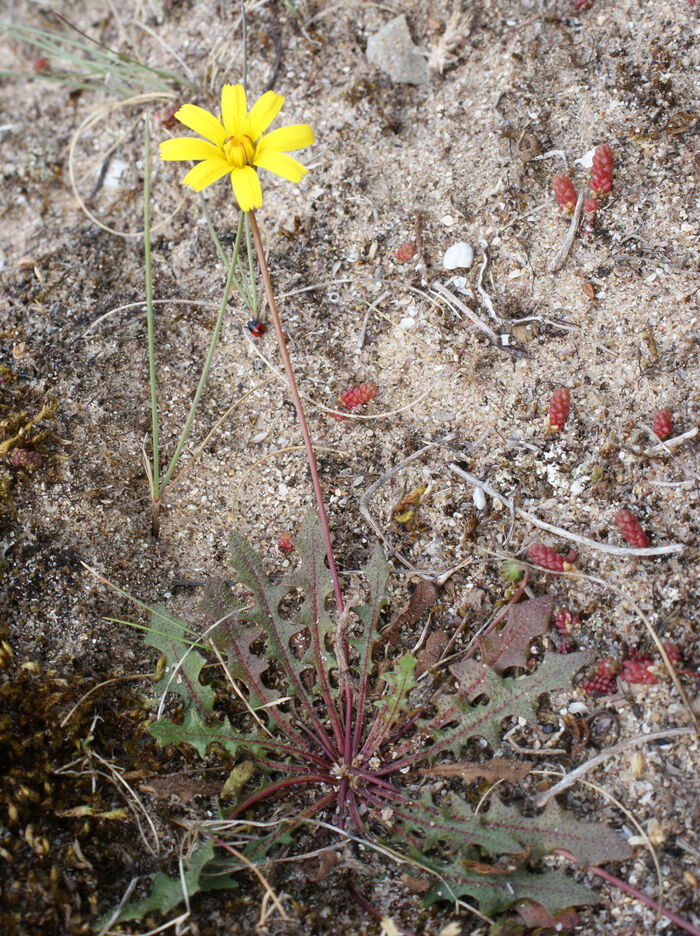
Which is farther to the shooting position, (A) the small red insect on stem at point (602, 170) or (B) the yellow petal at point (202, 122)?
(A) the small red insect on stem at point (602, 170)

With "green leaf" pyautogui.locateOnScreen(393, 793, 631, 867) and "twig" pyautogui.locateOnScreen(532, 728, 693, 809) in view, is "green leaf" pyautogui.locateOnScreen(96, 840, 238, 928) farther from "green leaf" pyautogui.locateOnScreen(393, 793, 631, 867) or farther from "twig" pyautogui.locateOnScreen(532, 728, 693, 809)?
"twig" pyautogui.locateOnScreen(532, 728, 693, 809)

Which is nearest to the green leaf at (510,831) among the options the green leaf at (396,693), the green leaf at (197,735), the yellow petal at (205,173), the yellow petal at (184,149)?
the green leaf at (396,693)

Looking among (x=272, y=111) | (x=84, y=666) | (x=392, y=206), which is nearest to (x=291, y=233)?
(x=392, y=206)

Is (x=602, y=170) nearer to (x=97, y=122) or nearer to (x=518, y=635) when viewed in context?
(x=518, y=635)

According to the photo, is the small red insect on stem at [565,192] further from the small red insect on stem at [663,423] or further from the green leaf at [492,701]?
the green leaf at [492,701]

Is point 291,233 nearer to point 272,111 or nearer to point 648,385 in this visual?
point 272,111

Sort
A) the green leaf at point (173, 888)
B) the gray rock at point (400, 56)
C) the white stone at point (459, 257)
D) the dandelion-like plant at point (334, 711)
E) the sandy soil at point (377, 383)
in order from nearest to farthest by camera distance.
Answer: the green leaf at point (173, 888), the dandelion-like plant at point (334, 711), the sandy soil at point (377, 383), the white stone at point (459, 257), the gray rock at point (400, 56)

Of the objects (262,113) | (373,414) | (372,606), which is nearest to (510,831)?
(372,606)
